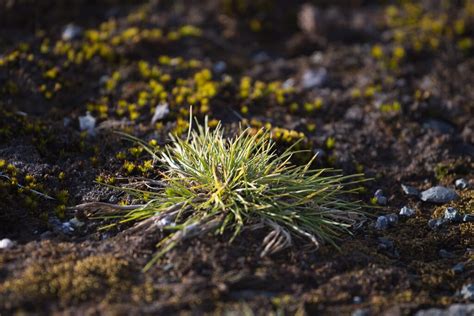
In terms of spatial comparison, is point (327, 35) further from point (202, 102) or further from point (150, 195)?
point (150, 195)

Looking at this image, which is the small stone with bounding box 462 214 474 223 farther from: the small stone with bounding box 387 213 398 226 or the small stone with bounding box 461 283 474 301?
the small stone with bounding box 461 283 474 301

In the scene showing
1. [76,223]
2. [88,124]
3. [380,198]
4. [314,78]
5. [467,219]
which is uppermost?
[88,124]

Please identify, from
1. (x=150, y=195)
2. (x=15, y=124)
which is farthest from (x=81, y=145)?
(x=150, y=195)

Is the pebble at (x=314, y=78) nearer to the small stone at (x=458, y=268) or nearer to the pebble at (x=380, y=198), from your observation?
the pebble at (x=380, y=198)

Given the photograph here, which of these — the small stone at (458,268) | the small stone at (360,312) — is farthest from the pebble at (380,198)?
the small stone at (360,312)

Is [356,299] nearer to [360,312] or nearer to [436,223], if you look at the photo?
[360,312]

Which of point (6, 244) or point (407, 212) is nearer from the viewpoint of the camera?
point (6, 244)

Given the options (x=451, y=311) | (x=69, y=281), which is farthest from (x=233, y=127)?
(x=451, y=311)

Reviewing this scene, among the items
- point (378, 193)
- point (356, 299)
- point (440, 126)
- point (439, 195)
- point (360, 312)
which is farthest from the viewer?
point (440, 126)
